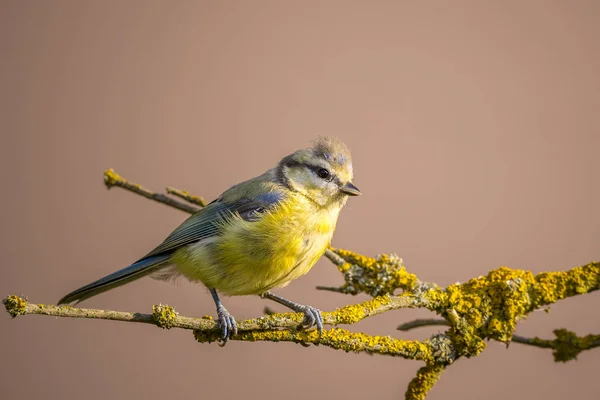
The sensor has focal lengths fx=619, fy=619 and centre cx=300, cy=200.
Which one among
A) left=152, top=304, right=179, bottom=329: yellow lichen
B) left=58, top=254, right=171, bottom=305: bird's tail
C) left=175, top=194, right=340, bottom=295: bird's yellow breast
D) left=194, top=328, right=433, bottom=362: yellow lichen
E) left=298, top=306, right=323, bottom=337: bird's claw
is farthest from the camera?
left=175, top=194, right=340, bottom=295: bird's yellow breast

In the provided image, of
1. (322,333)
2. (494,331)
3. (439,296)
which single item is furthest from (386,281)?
(322,333)

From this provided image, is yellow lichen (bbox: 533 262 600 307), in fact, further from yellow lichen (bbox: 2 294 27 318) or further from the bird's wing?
yellow lichen (bbox: 2 294 27 318)

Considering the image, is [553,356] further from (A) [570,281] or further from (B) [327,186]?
(B) [327,186]

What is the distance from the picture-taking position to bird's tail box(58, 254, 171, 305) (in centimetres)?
209

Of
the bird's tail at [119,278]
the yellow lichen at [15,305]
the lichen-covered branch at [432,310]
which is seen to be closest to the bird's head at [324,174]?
the lichen-covered branch at [432,310]

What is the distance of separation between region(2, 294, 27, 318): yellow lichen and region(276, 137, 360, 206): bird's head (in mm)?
1347

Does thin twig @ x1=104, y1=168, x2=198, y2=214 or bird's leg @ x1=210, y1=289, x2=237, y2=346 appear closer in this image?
bird's leg @ x1=210, y1=289, x2=237, y2=346

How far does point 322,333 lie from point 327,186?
866 mm

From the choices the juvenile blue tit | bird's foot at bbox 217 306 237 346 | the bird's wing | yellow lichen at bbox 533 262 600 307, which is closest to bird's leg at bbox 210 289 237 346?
bird's foot at bbox 217 306 237 346

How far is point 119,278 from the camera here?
2.25 meters

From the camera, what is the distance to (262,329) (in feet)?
5.26

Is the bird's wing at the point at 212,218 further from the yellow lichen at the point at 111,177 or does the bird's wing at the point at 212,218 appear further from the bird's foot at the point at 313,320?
the bird's foot at the point at 313,320

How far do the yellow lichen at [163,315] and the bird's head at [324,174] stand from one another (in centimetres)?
109

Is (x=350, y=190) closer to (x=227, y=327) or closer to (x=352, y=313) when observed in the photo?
(x=352, y=313)
